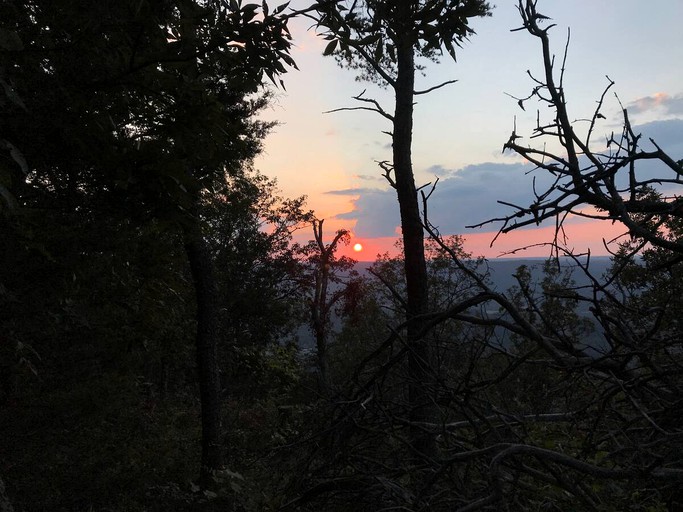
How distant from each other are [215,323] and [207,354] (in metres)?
0.61

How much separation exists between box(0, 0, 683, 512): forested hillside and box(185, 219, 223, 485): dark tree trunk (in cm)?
5

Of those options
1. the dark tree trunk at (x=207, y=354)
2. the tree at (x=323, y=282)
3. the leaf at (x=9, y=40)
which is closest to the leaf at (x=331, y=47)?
the leaf at (x=9, y=40)

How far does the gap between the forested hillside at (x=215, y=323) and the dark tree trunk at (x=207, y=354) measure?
0.15ft

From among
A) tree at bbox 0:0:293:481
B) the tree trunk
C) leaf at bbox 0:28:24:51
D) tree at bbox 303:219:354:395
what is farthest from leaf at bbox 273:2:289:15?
tree at bbox 303:219:354:395

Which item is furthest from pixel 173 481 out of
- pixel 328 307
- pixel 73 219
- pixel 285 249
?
pixel 328 307

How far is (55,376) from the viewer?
30.8ft

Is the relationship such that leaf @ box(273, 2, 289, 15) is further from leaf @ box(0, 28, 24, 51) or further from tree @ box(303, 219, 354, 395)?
tree @ box(303, 219, 354, 395)

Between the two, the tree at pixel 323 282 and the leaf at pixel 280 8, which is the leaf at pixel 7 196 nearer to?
the leaf at pixel 280 8

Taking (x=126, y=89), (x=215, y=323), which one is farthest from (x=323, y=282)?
(x=126, y=89)

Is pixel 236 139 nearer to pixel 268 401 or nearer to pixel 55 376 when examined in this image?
pixel 55 376

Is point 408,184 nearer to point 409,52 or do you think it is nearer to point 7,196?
point 409,52

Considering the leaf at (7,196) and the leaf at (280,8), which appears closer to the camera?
the leaf at (7,196)

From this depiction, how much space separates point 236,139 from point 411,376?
13.2ft

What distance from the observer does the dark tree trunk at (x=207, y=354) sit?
9.46 m
